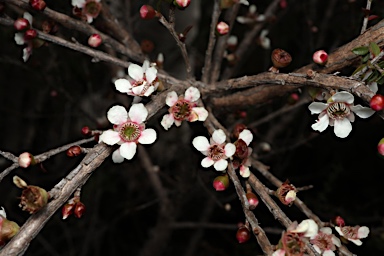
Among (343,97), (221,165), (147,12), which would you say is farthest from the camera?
(147,12)

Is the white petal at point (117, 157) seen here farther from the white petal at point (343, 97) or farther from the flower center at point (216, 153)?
the white petal at point (343, 97)

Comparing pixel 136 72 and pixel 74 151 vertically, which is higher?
pixel 136 72

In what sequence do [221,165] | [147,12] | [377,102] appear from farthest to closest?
[147,12], [221,165], [377,102]

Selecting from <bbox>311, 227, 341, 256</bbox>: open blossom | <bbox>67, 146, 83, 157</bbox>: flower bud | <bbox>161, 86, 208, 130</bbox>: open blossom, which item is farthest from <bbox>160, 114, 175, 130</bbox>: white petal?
<bbox>311, 227, 341, 256</bbox>: open blossom

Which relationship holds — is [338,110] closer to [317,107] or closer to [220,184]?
[317,107]

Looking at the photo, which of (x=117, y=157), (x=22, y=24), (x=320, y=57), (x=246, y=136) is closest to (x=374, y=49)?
(x=320, y=57)

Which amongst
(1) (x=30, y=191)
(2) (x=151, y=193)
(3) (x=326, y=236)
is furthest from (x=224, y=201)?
(1) (x=30, y=191)
